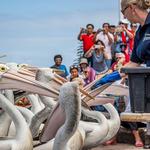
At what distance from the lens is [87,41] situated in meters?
13.0

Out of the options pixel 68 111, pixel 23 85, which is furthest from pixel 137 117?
pixel 23 85

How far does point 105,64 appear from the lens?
Answer: 40.1ft

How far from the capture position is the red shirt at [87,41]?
13.0 m

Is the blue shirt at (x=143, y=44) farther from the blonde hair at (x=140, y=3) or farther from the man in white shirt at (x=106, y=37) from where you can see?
the man in white shirt at (x=106, y=37)

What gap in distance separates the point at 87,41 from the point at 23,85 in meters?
6.94

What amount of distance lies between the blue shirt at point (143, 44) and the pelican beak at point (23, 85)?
84.2 inches

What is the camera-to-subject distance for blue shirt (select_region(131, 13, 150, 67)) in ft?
12.9

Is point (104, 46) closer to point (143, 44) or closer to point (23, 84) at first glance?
point (23, 84)

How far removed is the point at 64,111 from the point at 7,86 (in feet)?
6.47

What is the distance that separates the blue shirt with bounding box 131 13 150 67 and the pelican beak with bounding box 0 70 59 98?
2138 millimetres

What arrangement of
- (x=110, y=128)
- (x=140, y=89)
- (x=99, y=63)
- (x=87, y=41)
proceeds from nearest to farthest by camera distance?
(x=140, y=89), (x=110, y=128), (x=99, y=63), (x=87, y=41)

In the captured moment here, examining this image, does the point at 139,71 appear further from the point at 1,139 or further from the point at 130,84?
the point at 1,139

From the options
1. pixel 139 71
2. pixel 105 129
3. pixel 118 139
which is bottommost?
pixel 118 139

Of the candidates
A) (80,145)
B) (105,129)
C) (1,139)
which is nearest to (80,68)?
(105,129)
